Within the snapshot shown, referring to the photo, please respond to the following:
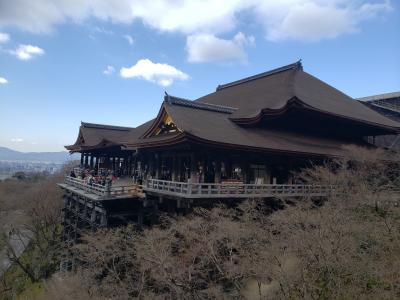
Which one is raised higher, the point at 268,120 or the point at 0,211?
the point at 268,120

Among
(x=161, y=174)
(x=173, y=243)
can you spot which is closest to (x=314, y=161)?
(x=161, y=174)

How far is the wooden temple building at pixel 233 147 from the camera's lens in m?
15.2

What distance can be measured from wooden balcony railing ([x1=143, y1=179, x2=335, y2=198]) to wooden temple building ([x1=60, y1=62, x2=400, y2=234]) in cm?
4

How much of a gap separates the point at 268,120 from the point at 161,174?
23.2 ft

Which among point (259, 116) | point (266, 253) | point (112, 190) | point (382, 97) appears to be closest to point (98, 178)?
point (112, 190)

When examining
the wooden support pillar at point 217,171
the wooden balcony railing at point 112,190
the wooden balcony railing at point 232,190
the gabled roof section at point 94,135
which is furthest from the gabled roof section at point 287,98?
the gabled roof section at point 94,135

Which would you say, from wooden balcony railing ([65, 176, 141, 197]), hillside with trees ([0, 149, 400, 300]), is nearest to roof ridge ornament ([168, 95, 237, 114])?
wooden balcony railing ([65, 176, 141, 197])

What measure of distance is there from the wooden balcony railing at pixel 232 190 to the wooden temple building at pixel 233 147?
44 mm

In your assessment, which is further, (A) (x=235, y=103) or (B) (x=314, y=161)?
(A) (x=235, y=103)

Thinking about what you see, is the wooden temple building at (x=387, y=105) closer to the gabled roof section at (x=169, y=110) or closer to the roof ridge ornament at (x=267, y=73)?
the roof ridge ornament at (x=267, y=73)

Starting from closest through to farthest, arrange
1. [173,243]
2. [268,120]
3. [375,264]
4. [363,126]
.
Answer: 1. [375,264]
2. [173,243]
3. [268,120]
4. [363,126]

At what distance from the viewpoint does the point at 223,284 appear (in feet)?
38.9

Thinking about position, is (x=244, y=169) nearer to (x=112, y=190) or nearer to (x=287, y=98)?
(x=287, y=98)

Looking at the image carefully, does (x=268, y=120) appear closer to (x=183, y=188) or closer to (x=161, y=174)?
(x=161, y=174)
